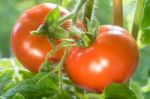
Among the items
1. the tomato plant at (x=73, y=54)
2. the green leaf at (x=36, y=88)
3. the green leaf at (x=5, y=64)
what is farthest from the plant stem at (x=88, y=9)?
the green leaf at (x=5, y=64)

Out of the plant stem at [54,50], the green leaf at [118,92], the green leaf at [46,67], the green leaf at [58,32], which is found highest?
the green leaf at [58,32]

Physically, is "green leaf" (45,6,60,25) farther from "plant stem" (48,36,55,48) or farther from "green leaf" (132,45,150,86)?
"green leaf" (132,45,150,86)

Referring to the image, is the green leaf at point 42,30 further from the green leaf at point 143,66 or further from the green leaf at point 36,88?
the green leaf at point 143,66

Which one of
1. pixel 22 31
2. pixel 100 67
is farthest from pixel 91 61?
pixel 22 31

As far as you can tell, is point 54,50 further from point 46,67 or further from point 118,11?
point 118,11

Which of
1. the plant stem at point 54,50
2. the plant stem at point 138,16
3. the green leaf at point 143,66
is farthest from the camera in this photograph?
the green leaf at point 143,66

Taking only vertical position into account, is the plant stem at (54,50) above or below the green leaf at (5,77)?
above

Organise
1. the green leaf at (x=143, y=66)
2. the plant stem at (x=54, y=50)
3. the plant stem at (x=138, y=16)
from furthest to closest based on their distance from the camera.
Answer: the green leaf at (x=143, y=66) < the plant stem at (x=138, y=16) < the plant stem at (x=54, y=50)

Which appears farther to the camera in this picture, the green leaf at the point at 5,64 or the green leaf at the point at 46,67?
the green leaf at the point at 5,64
